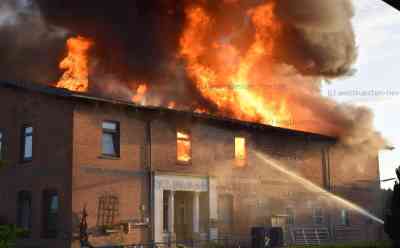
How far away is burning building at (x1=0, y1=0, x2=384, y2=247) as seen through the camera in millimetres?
23438

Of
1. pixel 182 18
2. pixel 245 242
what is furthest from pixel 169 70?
pixel 245 242

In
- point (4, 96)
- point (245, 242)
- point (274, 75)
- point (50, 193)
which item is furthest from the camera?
point (274, 75)

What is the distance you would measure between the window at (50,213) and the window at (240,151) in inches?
403

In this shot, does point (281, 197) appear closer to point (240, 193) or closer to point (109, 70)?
point (240, 193)

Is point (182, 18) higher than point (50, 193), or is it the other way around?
point (182, 18)

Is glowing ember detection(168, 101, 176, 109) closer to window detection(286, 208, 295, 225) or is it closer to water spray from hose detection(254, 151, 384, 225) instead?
water spray from hose detection(254, 151, 384, 225)

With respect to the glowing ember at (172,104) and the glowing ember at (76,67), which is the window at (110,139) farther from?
the glowing ember at (172,104)

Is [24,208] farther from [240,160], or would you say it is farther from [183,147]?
[240,160]

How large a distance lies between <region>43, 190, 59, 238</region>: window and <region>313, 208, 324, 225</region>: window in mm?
16249

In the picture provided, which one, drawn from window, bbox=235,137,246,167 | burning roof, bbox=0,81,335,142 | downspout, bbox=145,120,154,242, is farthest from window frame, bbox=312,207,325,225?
downspout, bbox=145,120,154,242

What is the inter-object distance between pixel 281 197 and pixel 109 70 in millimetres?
16305

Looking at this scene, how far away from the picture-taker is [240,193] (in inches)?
1139

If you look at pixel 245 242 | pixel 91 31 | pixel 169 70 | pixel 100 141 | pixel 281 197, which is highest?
pixel 91 31

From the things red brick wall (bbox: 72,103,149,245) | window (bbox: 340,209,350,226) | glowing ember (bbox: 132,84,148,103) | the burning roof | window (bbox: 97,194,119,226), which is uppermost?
glowing ember (bbox: 132,84,148,103)
